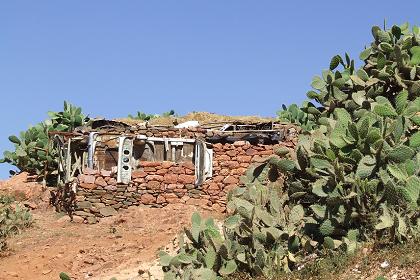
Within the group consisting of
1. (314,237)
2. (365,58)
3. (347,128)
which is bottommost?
(314,237)

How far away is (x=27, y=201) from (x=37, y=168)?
2078 mm

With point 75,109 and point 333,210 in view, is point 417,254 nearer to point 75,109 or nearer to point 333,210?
point 333,210

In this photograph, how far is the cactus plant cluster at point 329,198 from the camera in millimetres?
8531

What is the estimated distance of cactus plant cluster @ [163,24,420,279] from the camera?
8.53 metres

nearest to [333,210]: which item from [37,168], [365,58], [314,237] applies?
[314,237]

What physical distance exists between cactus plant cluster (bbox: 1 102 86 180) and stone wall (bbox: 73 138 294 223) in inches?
127

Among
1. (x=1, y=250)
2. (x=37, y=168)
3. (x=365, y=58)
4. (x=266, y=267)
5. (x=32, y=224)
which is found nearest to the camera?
(x=266, y=267)

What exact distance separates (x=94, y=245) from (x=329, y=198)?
26.2ft

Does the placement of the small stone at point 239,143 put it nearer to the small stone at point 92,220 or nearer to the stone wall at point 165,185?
the stone wall at point 165,185

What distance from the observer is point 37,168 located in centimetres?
2300

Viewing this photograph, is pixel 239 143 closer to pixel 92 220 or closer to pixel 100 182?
pixel 100 182

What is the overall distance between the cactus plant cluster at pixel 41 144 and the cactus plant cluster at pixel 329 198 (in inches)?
528

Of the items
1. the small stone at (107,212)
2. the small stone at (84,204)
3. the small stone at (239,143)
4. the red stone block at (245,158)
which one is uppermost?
the small stone at (239,143)

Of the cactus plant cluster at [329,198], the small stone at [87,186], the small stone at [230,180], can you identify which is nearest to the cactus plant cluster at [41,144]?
the small stone at [87,186]
